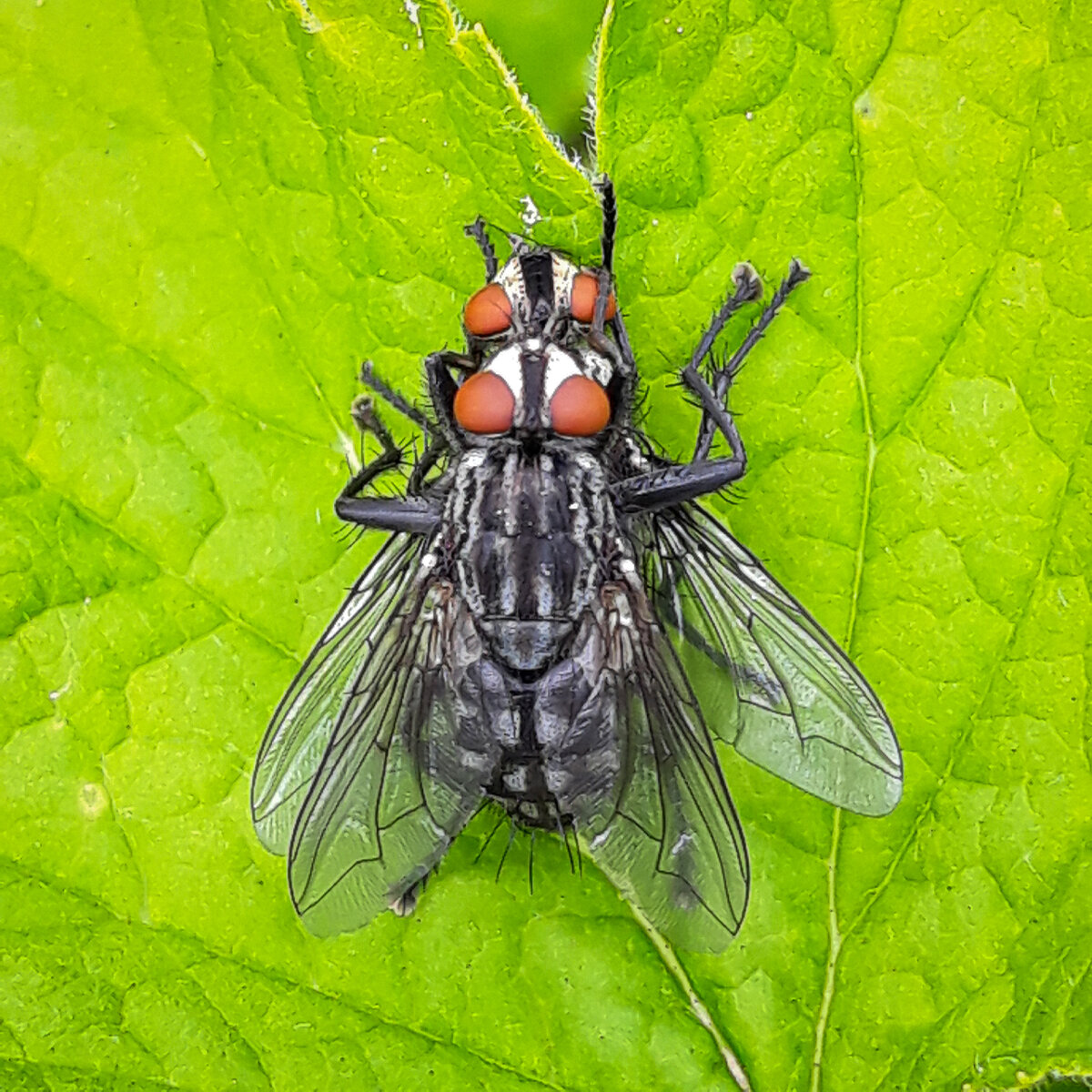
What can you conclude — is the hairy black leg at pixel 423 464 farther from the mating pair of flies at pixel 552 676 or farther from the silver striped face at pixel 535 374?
the silver striped face at pixel 535 374

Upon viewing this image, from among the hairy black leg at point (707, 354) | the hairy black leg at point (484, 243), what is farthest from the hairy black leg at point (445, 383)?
the hairy black leg at point (707, 354)

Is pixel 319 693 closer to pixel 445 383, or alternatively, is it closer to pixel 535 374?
pixel 445 383

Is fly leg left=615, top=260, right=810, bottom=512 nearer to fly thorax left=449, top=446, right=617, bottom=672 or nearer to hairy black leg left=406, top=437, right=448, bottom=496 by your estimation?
fly thorax left=449, top=446, right=617, bottom=672

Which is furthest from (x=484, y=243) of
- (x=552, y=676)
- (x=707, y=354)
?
(x=552, y=676)

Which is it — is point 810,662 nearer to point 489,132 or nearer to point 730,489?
point 730,489

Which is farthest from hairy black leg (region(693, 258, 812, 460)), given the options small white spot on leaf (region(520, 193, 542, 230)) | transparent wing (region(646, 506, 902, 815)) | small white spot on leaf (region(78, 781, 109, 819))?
small white spot on leaf (region(78, 781, 109, 819))
